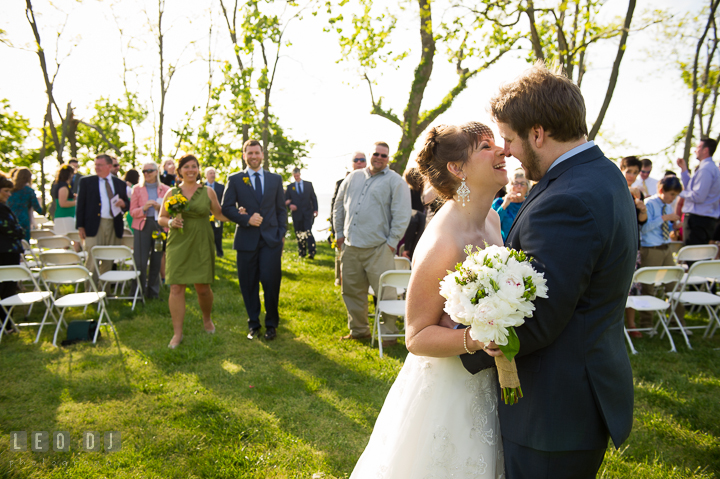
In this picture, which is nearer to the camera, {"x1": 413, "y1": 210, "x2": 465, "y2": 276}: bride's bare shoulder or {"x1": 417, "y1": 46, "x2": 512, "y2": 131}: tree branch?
{"x1": 413, "y1": 210, "x2": 465, "y2": 276}: bride's bare shoulder

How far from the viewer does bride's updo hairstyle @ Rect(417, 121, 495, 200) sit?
210cm

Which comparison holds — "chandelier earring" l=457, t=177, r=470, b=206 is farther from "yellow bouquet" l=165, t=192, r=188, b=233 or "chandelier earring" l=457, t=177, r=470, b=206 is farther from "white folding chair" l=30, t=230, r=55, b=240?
"white folding chair" l=30, t=230, r=55, b=240

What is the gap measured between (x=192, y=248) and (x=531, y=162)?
15.8 feet

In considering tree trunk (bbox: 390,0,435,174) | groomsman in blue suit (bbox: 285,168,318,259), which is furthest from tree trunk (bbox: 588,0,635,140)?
groomsman in blue suit (bbox: 285,168,318,259)

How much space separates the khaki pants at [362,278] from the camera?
19.1 ft

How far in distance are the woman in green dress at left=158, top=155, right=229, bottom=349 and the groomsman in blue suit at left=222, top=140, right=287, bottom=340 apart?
351mm

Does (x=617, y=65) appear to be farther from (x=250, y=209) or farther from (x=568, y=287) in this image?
(x=568, y=287)

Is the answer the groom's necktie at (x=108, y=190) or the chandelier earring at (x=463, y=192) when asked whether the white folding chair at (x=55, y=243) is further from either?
the chandelier earring at (x=463, y=192)

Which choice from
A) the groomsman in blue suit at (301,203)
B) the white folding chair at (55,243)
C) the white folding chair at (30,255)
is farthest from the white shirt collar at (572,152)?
the groomsman in blue suit at (301,203)

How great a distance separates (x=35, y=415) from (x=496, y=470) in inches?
161

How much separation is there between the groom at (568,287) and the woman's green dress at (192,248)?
4.70 metres

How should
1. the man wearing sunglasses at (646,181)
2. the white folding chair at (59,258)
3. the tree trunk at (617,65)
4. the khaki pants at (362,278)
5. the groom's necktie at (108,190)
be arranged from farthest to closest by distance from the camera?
the tree trunk at (617,65), the man wearing sunglasses at (646,181), the groom's necktie at (108,190), the white folding chair at (59,258), the khaki pants at (362,278)

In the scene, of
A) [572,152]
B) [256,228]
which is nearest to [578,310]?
[572,152]

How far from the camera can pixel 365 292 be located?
20.0ft
